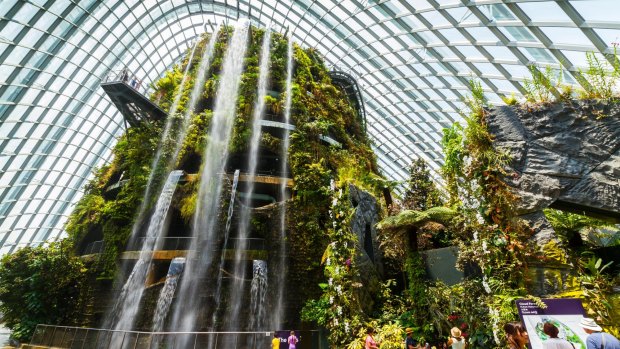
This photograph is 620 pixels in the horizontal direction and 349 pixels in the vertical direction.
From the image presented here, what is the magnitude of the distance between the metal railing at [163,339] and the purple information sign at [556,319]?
710 centimetres

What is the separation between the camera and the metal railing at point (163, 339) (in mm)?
8906

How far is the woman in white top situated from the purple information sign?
146mm

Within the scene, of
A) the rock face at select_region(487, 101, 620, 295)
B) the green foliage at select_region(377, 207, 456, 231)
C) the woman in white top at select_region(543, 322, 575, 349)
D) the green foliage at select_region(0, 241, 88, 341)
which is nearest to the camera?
the woman in white top at select_region(543, 322, 575, 349)

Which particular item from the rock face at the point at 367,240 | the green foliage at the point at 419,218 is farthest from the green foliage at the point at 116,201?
the green foliage at the point at 419,218

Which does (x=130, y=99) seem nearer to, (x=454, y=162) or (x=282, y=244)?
(x=282, y=244)

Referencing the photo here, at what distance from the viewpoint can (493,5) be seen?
14078 mm

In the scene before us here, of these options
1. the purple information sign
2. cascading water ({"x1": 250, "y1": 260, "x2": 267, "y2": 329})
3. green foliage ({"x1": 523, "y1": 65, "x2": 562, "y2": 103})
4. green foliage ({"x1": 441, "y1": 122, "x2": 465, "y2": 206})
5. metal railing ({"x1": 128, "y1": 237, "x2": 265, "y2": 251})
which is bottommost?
the purple information sign

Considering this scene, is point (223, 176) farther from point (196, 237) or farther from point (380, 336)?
point (380, 336)

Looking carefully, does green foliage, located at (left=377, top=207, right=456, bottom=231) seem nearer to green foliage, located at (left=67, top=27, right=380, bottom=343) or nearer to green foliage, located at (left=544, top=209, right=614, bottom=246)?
green foliage, located at (left=67, top=27, right=380, bottom=343)

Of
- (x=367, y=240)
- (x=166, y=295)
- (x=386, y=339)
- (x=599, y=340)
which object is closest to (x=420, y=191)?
(x=367, y=240)

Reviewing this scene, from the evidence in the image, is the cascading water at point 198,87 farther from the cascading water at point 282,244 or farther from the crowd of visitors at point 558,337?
the crowd of visitors at point 558,337

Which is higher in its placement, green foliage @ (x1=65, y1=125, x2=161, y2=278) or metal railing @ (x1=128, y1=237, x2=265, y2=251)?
green foliage @ (x1=65, y1=125, x2=161, y2=278)

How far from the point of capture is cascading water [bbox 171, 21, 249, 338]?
13.9 m

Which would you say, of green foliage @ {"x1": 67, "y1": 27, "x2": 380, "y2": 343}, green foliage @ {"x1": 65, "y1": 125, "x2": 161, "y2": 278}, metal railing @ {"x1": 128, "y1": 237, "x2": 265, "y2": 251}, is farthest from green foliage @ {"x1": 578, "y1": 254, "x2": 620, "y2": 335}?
green foliage @ {"x1": 65, "y1": 125, "x2": 161, "y2": 278}
